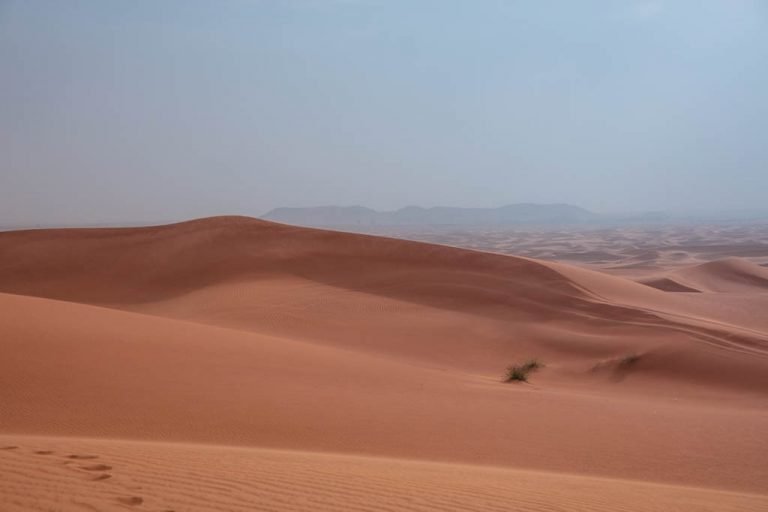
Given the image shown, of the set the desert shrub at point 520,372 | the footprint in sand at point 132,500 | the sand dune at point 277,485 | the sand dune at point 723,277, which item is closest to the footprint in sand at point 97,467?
the sand dune at point 277,485

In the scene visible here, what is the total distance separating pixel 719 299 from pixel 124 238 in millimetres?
23798

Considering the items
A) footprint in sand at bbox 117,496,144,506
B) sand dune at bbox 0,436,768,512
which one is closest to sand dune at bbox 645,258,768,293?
sand dune at bbox 0,436,768,512

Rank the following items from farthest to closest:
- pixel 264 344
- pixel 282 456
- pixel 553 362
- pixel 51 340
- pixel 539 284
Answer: pixel 539 284 → pixel 553 362 → pixel 264 344 → pixel 51 340 → pixel 282 456

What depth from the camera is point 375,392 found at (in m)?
10.7

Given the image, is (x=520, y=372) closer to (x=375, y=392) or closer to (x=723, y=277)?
(x=375, y=392)

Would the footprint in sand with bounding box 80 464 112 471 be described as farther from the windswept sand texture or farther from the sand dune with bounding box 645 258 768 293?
the sand dune with bounding box 645 258 768 293

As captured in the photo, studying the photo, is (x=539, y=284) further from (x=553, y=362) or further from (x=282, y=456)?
(x=282, y=456)

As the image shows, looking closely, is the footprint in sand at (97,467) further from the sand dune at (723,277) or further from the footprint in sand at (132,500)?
the sand dune at (723,277)

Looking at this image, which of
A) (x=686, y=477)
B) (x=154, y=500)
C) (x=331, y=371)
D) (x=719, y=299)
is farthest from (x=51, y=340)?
(x=719, y=299)

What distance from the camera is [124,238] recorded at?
28.7 metres

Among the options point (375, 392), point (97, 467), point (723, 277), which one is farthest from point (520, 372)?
point (723, 277)

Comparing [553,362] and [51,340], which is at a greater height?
[51,340]

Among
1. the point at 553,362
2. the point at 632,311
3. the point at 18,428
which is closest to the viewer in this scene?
the point at 18,428

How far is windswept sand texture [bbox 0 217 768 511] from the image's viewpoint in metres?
5.62
